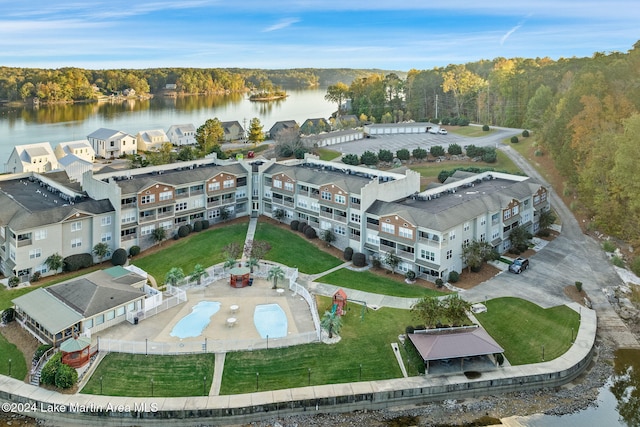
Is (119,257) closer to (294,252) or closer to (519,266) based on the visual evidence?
(294,252)

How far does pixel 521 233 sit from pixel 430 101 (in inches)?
3192

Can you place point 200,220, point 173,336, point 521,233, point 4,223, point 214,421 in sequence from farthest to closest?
point 200,220 < point 521,233 < point 4,223 < point 173,336 < point 214,421

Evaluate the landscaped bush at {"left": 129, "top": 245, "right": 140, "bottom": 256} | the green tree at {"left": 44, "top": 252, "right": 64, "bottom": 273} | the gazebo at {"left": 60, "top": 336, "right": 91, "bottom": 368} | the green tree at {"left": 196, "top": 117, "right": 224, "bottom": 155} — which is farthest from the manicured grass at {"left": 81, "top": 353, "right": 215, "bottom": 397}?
the green tree at {"left": 196, "top": 117, "right": 224, "bottom": 155}

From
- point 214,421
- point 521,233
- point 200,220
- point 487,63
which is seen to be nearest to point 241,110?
point 487,63

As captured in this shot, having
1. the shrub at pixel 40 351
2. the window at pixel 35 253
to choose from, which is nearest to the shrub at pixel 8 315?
the shrub at pixel 40 351

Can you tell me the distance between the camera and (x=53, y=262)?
151 feet

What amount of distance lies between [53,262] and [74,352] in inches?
648

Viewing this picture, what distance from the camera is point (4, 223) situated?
151ft

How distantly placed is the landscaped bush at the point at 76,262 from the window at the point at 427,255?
2994 cm

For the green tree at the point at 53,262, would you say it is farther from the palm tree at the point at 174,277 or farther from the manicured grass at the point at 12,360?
the palm tree at the point at 174,277

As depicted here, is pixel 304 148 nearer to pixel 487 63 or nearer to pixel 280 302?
pixel 280 302

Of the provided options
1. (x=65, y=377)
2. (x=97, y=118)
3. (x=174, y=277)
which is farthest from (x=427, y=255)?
(x=97, y=118)

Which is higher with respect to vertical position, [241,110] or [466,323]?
[241,110]

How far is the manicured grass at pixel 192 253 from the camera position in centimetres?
4894
